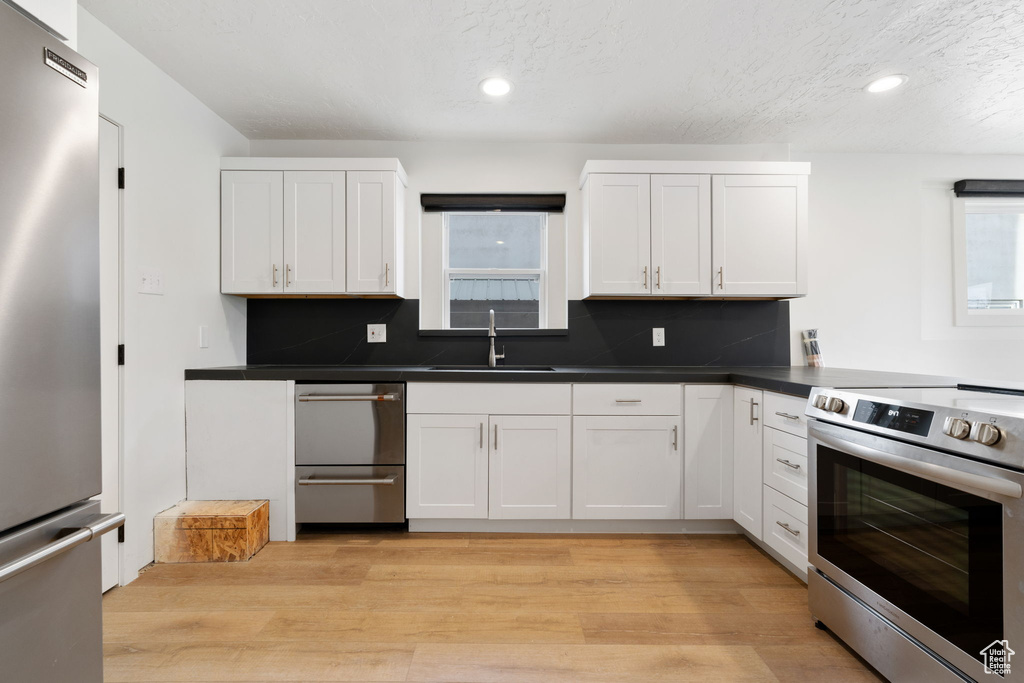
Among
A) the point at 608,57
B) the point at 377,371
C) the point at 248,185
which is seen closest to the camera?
the point at 608,57

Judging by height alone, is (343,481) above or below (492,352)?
below

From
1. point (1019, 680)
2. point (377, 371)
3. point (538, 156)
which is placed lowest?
point (1019, 680)

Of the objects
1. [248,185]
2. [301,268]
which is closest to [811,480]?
[301,268]

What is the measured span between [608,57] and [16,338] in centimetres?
232

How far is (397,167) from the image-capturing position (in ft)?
9.68

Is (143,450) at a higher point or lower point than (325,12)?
lower

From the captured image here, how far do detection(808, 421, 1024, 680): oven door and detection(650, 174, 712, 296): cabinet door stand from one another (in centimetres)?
143

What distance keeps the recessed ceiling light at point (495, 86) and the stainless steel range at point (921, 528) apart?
2025 millimetres

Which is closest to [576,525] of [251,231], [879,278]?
[251,231]

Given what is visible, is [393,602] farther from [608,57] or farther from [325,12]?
[608,57]

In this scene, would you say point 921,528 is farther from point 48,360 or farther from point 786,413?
point 48,360

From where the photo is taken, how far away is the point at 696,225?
9.66ft

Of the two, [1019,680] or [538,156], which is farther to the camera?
[538,156]

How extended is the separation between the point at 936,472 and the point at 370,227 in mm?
2753
